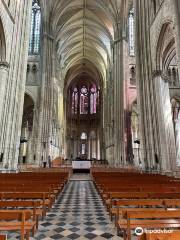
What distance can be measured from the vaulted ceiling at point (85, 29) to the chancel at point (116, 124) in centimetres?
20

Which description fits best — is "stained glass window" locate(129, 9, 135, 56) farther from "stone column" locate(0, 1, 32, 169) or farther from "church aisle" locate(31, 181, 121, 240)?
"church aisle" locate(31, 181, 121, 240)

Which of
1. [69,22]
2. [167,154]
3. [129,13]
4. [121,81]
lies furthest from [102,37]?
[167,154]

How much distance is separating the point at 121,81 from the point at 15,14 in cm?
1524

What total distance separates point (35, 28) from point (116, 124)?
1696cm

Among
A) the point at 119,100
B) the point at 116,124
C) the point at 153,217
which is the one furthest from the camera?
the point at 116,124

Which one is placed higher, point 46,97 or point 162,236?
point 46,97

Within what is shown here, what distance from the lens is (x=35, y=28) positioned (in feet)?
97.1

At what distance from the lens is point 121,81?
27.1 meters

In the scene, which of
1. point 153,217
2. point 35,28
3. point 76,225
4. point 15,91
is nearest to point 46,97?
point 35,28

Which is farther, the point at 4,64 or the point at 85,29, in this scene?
the point at 85,29

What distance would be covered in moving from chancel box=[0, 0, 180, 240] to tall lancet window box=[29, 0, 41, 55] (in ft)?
0.43

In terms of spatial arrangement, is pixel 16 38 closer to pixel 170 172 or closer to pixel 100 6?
pixel 170 172

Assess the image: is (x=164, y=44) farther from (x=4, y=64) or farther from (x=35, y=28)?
(x=35, y=28)

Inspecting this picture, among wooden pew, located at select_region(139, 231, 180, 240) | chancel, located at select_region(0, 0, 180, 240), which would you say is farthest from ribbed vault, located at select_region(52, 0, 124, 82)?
wooden pew, located at select_region(139, 231, 180, 240)
